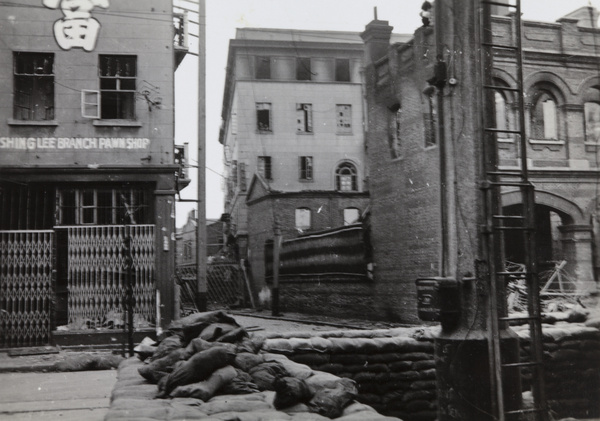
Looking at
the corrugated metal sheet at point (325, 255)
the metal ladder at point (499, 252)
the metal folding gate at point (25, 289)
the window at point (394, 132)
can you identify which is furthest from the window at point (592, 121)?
the metal folding gate at point (25, 289)

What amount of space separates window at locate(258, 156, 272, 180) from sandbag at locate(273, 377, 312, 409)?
36.6ft

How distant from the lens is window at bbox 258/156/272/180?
49.6 ft

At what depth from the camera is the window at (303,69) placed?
14922mm

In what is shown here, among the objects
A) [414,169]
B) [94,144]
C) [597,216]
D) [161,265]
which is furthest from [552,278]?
[94,144]

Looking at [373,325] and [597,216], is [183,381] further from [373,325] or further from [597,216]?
[597,216]

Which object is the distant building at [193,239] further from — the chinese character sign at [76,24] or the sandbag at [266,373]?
the sandbag at [266,373]

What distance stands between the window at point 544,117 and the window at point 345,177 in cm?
443

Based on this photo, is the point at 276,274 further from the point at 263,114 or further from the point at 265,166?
the point at 263,114

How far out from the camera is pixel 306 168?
15.6 metres

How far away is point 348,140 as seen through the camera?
667 inches

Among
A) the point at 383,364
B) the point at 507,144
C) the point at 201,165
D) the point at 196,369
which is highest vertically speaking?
the point at 507,144

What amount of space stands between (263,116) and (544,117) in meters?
6.81

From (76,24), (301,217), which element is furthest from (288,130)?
(76,24)

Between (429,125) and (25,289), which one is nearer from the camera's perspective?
(25,289)
